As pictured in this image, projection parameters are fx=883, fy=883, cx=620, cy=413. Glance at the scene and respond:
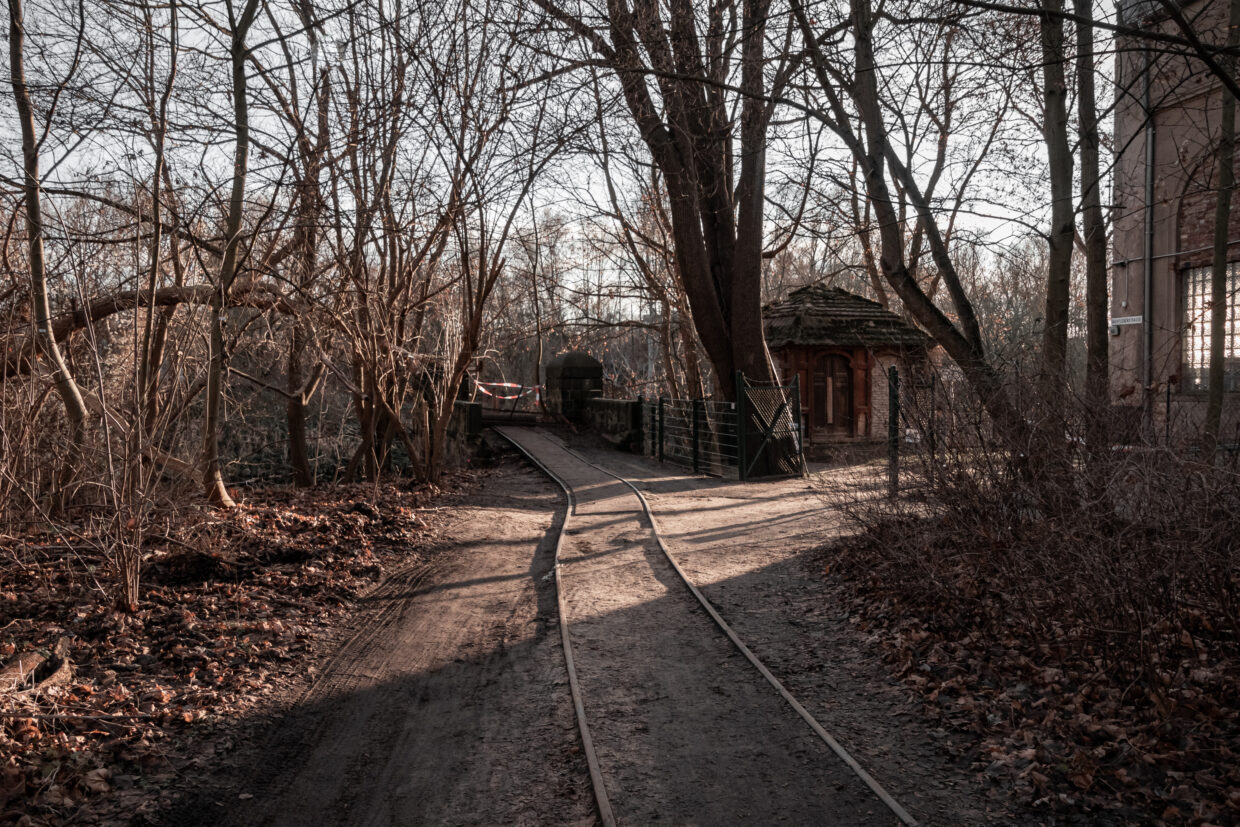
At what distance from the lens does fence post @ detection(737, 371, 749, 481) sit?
678 inches

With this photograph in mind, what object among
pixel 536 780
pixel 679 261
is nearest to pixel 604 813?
pixel 536 780

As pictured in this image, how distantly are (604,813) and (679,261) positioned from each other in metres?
15.3

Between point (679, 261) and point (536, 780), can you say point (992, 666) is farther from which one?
point (679, 261)

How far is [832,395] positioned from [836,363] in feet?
2.90

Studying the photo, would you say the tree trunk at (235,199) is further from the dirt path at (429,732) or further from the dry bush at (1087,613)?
the dry bush at (1087,613)

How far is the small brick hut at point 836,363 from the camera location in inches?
921

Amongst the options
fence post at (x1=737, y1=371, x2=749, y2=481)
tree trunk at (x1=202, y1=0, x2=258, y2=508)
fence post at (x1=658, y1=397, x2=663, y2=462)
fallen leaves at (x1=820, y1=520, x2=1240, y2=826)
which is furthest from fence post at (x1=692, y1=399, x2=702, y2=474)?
fallen leaves at (x1=820, y1=520, x2=1240, y2=826)

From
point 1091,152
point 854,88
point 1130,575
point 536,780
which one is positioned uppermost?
point 854,88

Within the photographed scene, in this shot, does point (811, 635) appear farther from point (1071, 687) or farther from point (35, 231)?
point (35, 231)

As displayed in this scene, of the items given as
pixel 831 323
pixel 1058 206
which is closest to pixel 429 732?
pixel 1058 206

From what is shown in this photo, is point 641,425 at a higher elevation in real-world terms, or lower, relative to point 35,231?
lower

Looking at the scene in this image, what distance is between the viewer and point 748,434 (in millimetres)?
17641

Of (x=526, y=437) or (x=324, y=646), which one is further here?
(x=526, y=437)

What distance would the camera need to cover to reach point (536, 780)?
507 centimetres
